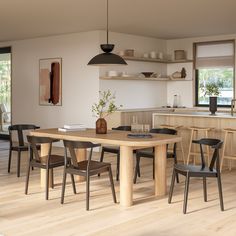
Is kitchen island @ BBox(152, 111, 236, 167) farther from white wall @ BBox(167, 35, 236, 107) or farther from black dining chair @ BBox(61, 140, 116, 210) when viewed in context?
black dining chair @ BBox(61, 140, 116, 210)

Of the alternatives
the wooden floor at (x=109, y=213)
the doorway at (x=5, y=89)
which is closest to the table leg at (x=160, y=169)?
the wooden floor at (x=109, y=213)

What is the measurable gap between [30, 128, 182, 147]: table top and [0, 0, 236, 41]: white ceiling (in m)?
1.92

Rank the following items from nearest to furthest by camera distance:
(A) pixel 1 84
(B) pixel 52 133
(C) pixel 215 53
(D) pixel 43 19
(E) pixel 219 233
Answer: (E) pixel 219 233 → (B) pixel 52 133 → (D) pixel 43 19 → (C) pixel 215 53 → (A) pixel 1 84

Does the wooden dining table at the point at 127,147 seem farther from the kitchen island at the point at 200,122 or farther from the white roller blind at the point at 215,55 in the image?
the white roller blind at the point at 215,55

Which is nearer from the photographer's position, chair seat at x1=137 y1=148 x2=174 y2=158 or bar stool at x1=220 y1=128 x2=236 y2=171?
chair seat at x1=137 y1=148 x2=174 y2=158

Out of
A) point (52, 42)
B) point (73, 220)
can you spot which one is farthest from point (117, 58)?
point (52, 42)

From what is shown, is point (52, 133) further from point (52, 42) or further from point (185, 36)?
point (185, 36)

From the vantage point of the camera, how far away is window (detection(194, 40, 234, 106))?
9.65m

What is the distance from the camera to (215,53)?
980cm

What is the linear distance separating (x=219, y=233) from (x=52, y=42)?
22.5 feet

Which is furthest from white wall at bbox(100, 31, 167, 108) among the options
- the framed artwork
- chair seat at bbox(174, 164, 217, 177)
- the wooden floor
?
chair seat at bbox(174, 164, 217, 177)

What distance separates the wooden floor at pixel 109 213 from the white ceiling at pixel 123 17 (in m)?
2.57

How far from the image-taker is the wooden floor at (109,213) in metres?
4.06

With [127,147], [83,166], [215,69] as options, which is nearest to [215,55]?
[215,69]
